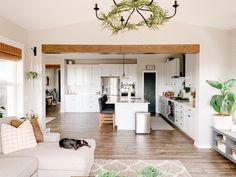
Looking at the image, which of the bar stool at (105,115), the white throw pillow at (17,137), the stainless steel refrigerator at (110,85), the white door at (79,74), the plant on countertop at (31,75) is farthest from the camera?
the white door at (79,74)

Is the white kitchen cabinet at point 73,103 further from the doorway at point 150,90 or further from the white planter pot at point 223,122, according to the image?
the white planter pot at point 223,122

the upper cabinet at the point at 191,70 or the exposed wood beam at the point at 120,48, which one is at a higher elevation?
the exposed wood beam at the point at 120,48

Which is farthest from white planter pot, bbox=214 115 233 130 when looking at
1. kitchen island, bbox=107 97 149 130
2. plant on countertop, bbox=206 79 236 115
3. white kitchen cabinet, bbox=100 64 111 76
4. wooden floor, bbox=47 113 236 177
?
white kitchen cabinet, bbox=100 64 111 76

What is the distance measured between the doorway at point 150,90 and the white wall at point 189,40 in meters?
5.28

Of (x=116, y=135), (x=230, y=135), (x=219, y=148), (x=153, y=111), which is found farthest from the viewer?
(x=153, y=111)

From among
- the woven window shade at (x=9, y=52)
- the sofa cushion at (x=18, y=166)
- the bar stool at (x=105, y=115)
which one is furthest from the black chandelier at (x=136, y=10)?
the bar stool at (x=105, y=115)

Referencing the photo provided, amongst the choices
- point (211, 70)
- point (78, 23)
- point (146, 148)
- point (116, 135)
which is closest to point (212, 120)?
point (211, 70)

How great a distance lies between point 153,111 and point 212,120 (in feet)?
17.6

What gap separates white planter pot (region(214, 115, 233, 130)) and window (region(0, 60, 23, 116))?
4182 mm

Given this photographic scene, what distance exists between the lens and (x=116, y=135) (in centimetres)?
605

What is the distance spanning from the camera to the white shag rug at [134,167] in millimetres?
3498

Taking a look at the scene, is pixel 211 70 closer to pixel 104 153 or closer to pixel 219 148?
pixel 219 148

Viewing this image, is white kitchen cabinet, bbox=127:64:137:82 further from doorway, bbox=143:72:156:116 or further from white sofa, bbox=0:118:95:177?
white sofa, bbox=0:118:95:177

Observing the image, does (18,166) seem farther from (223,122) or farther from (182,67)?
(182,67)
